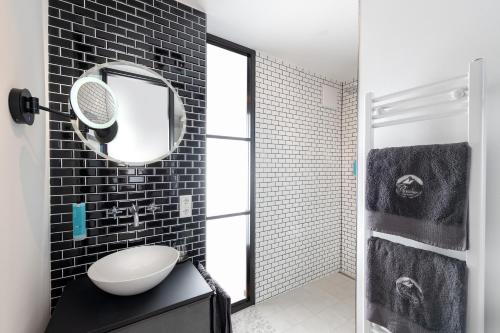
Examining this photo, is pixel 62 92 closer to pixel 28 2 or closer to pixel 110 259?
pixel 28 2

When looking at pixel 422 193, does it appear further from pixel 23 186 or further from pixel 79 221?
pixel 79 221

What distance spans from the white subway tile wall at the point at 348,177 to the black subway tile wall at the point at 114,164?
2406 mm

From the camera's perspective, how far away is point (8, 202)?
762 mm

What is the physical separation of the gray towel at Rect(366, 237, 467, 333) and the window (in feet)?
5.11

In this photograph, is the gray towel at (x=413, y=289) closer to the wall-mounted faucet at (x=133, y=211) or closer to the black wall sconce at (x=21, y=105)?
the wall-mounted faucet at (x=133, y=211)

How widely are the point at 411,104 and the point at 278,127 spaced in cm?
170

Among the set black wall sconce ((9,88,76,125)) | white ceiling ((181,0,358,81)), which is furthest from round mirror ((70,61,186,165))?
white ceiling ((181,0,358,81))

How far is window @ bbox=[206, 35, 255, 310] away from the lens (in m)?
2.30

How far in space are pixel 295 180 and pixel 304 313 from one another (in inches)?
60.1

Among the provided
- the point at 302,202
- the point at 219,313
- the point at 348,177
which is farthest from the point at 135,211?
the point at 348,177

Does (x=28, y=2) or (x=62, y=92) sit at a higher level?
(x=28, y=2)

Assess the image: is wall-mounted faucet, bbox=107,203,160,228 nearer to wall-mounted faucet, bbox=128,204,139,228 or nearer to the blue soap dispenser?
wall-mounted faucet, bbox=128,204,139,228

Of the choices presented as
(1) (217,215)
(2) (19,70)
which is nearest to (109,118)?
(2) (19,70)

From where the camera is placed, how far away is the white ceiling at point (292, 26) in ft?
5.87
